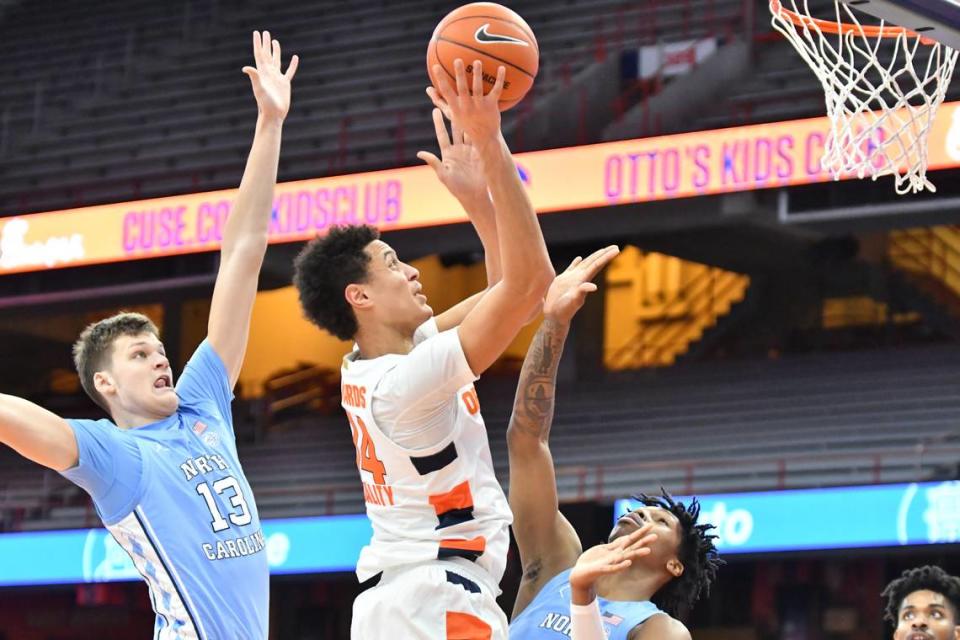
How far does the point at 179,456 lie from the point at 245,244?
0.64m

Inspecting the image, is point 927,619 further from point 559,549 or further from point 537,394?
point 537,394

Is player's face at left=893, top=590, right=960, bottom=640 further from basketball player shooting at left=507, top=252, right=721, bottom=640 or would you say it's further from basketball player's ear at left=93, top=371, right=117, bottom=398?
basketball player's ear at left=93, top=371, right=117, bottom=398

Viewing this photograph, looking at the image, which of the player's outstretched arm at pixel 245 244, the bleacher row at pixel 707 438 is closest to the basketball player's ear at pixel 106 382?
the player's outstretched arm at pixel 245 244

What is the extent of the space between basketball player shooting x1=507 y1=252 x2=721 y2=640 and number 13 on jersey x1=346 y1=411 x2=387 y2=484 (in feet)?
1.85

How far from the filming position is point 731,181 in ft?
37.9

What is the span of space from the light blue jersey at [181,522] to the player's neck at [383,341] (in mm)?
473

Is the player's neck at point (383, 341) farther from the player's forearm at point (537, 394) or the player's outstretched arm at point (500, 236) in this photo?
the player's forearm at point (537, 394)

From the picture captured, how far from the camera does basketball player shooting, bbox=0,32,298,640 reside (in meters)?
3.70

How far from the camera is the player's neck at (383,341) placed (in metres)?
3.85

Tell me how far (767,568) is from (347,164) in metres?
5.04

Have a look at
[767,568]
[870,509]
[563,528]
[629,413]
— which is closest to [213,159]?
[629,413]

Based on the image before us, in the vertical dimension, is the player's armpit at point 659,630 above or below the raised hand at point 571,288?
below

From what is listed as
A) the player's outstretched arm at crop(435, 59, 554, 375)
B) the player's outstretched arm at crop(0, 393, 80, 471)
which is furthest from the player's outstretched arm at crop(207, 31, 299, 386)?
the player's outstretched arm at crop(435, 59, 554, 375)

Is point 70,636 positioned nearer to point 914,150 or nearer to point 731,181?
point 731,181
